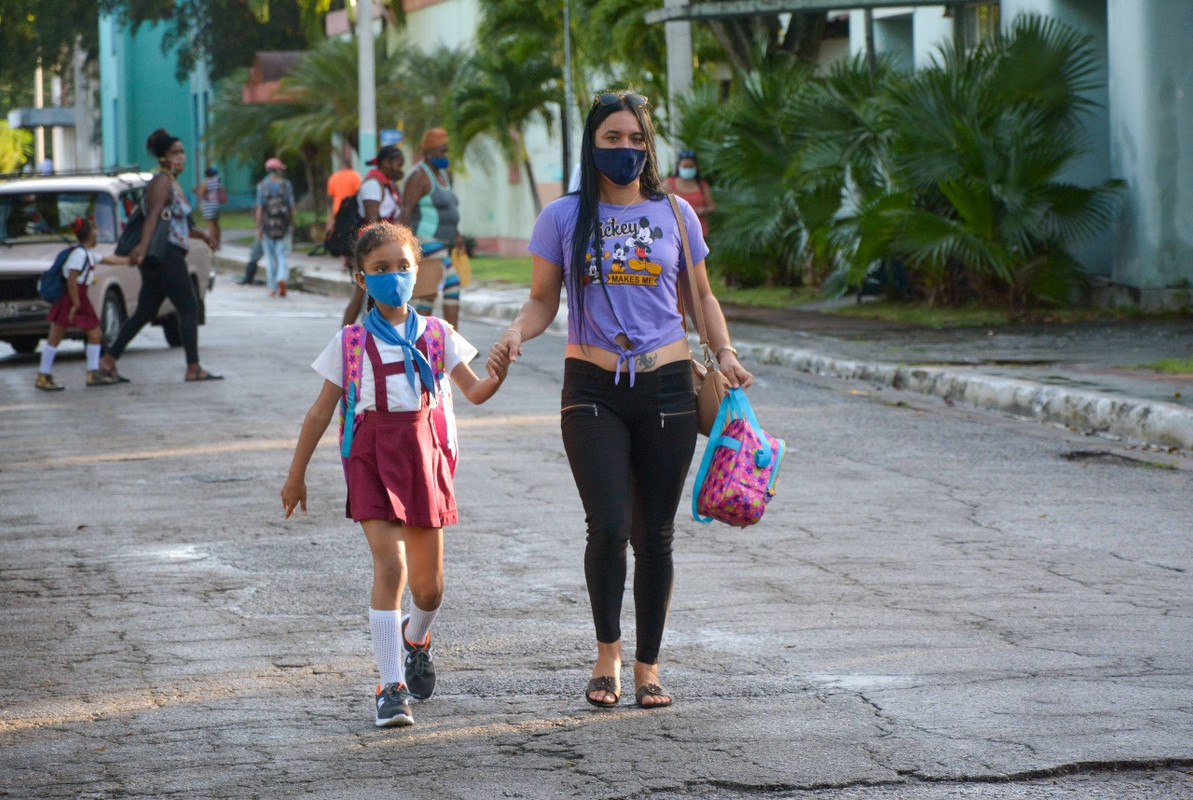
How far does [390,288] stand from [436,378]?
0.29m

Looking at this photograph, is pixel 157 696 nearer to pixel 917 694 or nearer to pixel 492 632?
pixel 492 632

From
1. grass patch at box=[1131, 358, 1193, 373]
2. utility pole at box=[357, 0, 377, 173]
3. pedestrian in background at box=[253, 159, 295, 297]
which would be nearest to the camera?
grass patch at box=[1131, 358, 1193, 373]

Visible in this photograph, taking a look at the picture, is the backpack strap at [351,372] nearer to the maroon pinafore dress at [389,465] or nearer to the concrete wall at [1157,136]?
the maroon pinafore dress at [389,465]

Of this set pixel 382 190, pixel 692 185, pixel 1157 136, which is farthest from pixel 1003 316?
pixel 382 190

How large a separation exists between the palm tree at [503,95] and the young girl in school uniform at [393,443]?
87.8 feet

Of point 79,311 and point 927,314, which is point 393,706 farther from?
point 927,314

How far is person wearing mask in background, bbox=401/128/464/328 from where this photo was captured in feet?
45.8

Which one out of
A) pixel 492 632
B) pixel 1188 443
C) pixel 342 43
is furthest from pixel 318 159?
pixel 492 632

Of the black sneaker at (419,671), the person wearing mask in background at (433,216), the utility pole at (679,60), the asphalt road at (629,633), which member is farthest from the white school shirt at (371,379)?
the utility pole at (679,60)

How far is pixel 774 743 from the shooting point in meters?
4.62

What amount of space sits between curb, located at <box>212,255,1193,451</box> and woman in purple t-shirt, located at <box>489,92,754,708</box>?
5.83 meters

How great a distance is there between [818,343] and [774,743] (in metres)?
11.1

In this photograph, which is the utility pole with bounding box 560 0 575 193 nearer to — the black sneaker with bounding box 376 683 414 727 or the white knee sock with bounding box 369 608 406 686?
the white knee sock with bounding box 369 608 406 686

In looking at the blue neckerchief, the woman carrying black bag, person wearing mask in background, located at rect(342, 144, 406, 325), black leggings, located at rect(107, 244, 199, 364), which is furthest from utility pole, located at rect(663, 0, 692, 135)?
the blue neckerchief
